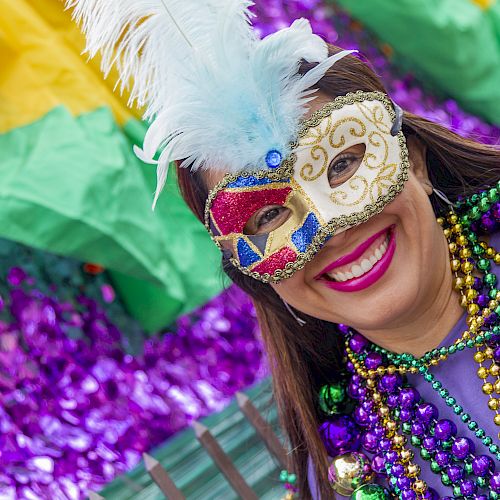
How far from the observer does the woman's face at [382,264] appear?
131cm

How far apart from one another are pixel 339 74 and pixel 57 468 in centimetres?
145

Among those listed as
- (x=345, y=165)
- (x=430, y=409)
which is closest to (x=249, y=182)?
(x=345, y=165)

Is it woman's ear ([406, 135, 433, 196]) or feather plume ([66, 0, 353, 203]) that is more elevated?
feather plume ([66, 0, 353, 203])

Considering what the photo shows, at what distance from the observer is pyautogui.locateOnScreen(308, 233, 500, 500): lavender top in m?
1.39

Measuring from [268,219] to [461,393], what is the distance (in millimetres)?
468

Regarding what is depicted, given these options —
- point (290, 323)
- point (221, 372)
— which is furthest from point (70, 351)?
point (290, 323)

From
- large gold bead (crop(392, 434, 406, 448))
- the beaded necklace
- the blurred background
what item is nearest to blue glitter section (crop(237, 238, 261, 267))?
the beaded necklace

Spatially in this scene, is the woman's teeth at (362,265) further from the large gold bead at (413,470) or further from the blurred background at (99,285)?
the blurred background at (99,285)

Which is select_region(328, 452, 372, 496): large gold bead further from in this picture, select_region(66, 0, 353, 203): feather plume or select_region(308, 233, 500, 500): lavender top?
select_region(66, 0, 353, 203): feather plume

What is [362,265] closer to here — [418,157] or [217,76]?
[418,157]

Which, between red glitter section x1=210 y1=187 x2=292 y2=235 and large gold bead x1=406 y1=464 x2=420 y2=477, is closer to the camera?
red glitter section x1=210 y1=187 x2=292 y2=235

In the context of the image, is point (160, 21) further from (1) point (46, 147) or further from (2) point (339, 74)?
(1) point (46, 147)

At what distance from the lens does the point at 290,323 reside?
5.28 feet

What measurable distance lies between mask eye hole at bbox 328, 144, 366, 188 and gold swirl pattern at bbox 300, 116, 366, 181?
21mm
